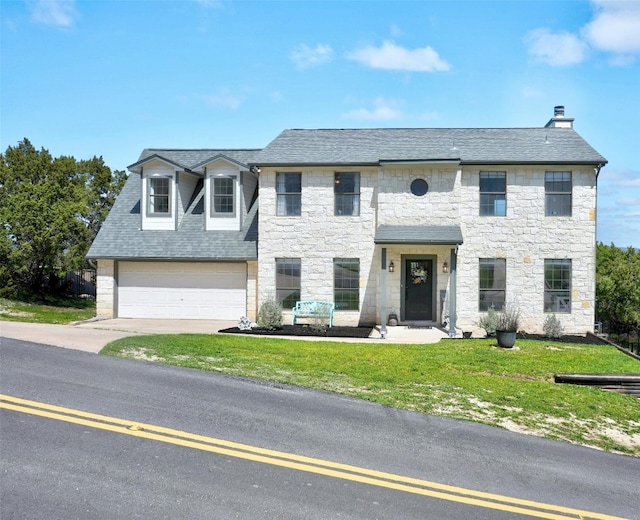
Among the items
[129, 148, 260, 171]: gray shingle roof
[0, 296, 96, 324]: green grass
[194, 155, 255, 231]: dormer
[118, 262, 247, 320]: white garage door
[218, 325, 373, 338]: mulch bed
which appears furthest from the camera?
[0, 296, 96, 324]: green grass

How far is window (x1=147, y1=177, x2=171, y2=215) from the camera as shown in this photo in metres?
22.2

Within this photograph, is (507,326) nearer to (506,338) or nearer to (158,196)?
(506,338)

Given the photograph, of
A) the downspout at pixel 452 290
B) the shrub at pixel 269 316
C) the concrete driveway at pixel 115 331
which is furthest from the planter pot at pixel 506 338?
the shrub at pixel 269 316

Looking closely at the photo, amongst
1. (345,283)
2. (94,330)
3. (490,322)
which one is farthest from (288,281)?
(490,322)

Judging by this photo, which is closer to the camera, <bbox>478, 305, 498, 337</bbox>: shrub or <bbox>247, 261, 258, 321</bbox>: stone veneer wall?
<bbox>478, 305, 498, 337</bbox>: shrub

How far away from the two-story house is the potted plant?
41 cm

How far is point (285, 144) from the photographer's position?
2098 centimetres

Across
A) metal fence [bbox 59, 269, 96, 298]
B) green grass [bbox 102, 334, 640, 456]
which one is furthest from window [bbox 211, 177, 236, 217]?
metal fence [bbox 59, 269, 96, 298]

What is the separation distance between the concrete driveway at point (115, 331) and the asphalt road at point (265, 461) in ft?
13.9

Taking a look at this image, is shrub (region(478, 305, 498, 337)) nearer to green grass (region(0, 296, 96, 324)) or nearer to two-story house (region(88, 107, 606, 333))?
two-story house (region(88, 107, 606, 333))

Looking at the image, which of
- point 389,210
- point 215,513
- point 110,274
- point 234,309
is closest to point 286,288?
point 234,309

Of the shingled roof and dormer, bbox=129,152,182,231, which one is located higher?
dormer, bbox=129,152,182,231

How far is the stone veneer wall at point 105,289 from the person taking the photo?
21.5 metres

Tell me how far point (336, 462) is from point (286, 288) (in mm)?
14173
